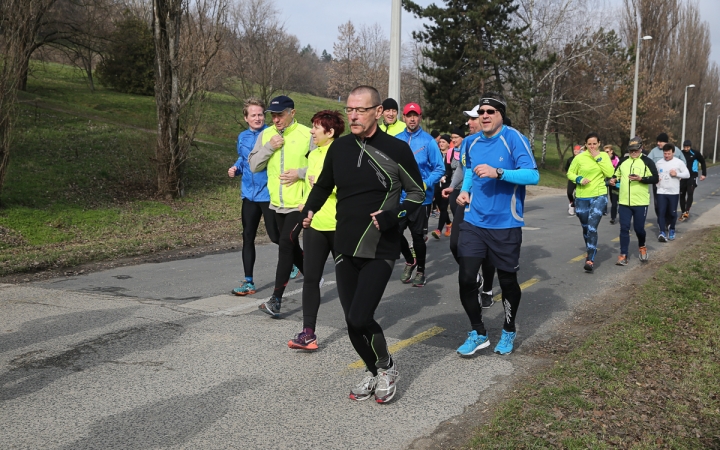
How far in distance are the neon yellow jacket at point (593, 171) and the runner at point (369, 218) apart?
20.3 ft

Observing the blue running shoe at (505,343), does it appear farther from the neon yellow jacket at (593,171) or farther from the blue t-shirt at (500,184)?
the neon yellow jacket at (593,171)

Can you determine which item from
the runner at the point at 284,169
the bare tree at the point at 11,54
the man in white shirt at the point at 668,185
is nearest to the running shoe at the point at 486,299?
the runner at the point at 284,169

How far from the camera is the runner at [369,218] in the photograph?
14.3 ft

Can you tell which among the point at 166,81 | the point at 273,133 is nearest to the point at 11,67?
the point at 166,81

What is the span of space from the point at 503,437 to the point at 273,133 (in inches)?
157

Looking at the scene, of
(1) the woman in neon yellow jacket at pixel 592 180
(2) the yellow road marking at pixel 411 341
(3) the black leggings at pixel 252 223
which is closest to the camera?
(2) the yellow road marking at pixel 411 341

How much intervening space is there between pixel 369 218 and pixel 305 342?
1.64m

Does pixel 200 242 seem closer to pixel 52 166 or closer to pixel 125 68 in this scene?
pixel 52 166

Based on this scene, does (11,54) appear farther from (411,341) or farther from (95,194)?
(411,341)

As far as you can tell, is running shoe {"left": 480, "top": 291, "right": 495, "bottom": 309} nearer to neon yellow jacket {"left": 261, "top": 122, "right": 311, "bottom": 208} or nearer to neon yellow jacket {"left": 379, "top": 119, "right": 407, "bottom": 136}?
neon yellow jacket {"left": 379, "top": 119, "right": 407, "bottom": 136}

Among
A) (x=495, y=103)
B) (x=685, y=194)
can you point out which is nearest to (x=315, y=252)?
(x=495, y=103)

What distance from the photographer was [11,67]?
1241cm

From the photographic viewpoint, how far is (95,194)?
16.0 meters

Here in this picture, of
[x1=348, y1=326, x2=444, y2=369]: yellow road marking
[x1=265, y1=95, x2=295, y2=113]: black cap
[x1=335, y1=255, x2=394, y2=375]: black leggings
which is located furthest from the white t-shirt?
[x1=335, y1=255, x2=394, y2=375]: black leggings
